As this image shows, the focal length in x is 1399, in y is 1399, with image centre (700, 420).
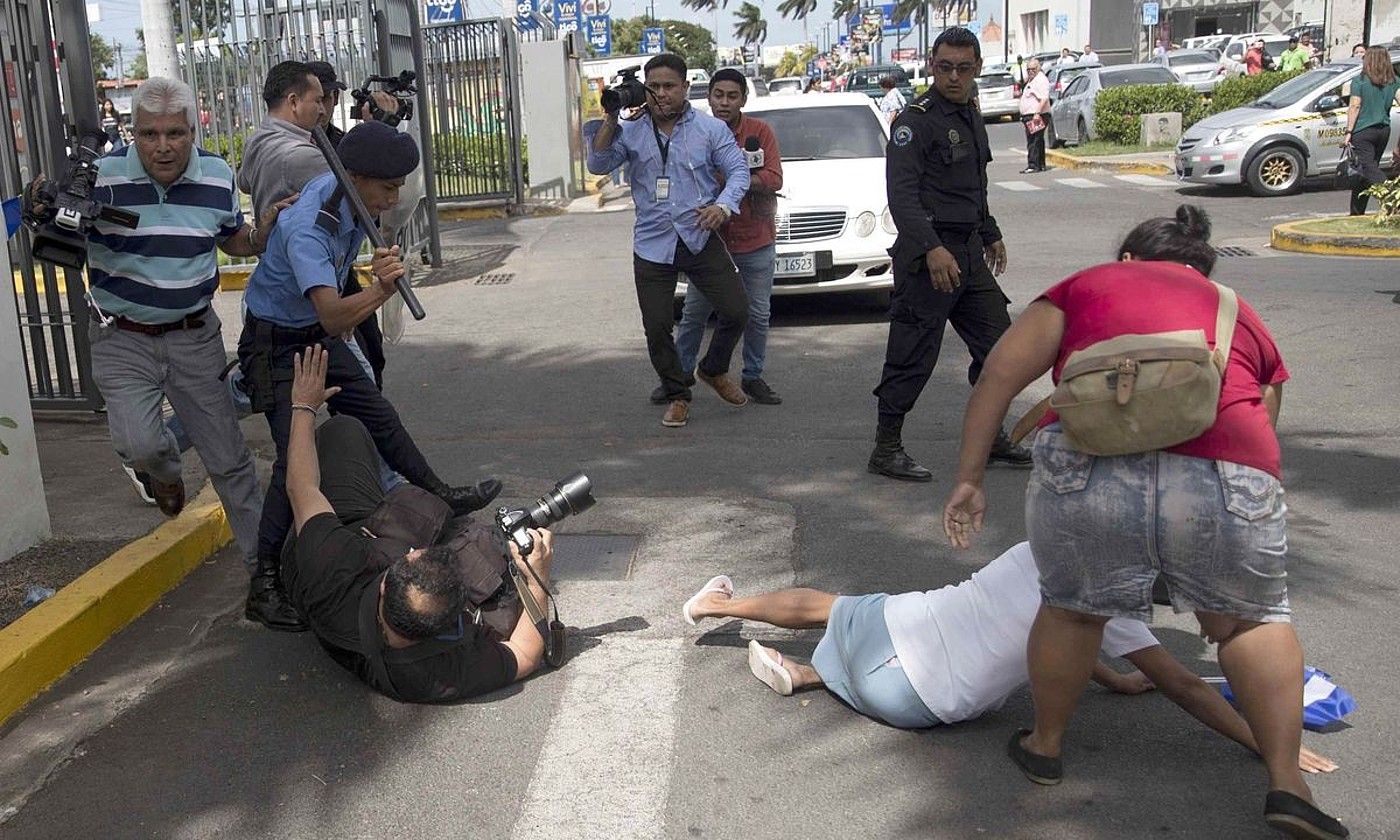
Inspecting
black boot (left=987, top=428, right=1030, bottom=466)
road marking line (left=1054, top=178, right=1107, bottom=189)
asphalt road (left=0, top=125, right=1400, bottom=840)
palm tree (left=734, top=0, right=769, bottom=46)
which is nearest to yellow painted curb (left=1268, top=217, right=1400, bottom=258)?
asphalt road (left=0, top=125, right=1400, bottom=840)

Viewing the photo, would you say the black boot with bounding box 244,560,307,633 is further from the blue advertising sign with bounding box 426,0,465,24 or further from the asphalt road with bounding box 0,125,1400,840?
the blue advertising sign with bounding box 426,0,465,24

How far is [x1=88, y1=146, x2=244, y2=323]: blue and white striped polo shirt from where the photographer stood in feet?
15.9

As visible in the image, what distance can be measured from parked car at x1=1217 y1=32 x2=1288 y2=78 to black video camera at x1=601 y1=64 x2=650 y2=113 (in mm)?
29076

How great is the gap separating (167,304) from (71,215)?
0.44 meters

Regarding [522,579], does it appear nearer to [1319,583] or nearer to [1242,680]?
[1242,680]

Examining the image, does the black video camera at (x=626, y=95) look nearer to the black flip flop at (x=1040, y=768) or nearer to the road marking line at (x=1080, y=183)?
the black flip flop at (x=1040, y=768)

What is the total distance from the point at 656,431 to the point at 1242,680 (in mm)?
4403

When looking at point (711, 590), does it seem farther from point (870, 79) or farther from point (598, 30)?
point (870, 79)

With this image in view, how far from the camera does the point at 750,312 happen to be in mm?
7684

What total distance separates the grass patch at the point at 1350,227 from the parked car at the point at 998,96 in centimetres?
2585

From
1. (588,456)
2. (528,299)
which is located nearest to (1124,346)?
(588,456)

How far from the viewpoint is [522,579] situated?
416 centimetres

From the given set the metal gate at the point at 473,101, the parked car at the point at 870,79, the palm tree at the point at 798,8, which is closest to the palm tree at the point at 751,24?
the palm tree at the point at 798,8

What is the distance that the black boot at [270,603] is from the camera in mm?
4715
